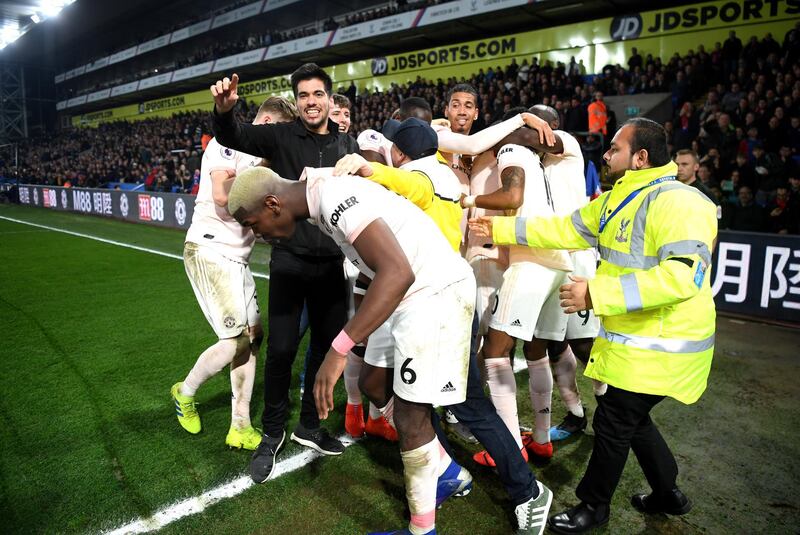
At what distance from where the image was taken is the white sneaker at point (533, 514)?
2.60 m

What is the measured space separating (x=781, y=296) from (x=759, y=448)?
406cm

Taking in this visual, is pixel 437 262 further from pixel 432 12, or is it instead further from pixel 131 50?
pixel 131 50

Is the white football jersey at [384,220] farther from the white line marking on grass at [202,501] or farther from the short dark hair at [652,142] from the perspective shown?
the white line marking on grass at [202,501]

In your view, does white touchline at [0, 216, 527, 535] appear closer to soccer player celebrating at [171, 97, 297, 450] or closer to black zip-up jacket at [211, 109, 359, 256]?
soccer player celebrating at [171, 97, 297, 450]

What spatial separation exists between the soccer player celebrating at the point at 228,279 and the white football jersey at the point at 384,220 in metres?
1.50

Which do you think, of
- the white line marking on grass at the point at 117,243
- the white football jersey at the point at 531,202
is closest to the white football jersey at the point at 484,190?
the white football jersey at the point at 531,202

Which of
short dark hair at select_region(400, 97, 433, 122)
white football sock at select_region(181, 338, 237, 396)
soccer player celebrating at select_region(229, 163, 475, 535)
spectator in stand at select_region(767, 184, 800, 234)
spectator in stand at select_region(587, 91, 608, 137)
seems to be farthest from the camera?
spectator in stand at select_region(587, 91, 608, 137)

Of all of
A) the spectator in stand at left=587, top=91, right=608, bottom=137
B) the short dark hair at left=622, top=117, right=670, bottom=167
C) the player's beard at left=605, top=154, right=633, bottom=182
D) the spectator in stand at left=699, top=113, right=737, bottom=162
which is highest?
the spectator in stand at left=587, top=91, right=608, bottom=137

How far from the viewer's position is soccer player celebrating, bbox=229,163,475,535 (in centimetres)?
200

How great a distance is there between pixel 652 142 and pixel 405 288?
1.45 m

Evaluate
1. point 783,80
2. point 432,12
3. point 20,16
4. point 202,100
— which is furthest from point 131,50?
point 783,80

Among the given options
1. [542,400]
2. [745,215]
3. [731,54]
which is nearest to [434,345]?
[542,400]

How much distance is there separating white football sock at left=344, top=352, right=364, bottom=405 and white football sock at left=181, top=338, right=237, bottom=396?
84 cm

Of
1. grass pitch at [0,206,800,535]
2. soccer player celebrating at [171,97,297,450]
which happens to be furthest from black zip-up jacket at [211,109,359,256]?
grass pitch at [0,206,800,535]
